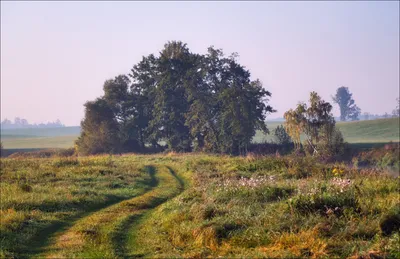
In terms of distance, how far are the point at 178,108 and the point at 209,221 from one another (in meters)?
45.3

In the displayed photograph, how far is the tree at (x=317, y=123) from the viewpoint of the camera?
38.0 m

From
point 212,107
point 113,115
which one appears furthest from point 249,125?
point 113,115

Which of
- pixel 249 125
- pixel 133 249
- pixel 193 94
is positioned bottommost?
pixel 133 249

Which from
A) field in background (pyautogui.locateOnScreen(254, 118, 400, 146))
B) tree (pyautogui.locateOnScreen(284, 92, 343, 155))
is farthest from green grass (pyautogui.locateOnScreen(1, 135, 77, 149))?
tree (pyautogui.locateOnScreen(284, 92, 343, 155))

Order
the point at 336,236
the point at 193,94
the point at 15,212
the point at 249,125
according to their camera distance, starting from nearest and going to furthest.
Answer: the point at 336,236, the point at 15,212, the point at 249,125, the point at 193,94

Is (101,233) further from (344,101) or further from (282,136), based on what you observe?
(344,101)

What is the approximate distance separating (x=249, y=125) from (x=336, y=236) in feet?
134

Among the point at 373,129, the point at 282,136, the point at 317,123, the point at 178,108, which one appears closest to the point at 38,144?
the point at 178,108

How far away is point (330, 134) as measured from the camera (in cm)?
3800

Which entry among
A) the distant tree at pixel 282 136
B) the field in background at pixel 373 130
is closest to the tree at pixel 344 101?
the field in background at pixel 373 130

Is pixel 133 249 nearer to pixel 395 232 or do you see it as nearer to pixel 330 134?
pixel 395 232

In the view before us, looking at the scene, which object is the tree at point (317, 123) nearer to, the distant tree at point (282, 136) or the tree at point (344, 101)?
the distant tree at point (282, 136)

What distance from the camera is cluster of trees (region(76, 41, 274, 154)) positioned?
51.3 m

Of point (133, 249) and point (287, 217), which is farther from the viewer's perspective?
point (287, 217)
